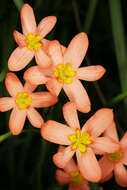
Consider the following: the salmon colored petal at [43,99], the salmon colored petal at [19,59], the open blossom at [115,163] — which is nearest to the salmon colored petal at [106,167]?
the open blossom at [115,163]

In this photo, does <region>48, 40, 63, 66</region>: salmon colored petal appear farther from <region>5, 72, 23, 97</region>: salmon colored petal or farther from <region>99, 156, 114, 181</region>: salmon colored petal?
<region>99, 156, 114, 181</region>: salmon colored petal

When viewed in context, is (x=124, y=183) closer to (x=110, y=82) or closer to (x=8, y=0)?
(x=110, y=82)

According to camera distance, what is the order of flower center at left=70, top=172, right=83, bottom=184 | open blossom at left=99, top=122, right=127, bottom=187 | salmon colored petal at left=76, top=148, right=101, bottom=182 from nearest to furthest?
salmon colored petal at left=76, top=148, right=101, bottom=182 < open blossom at left=99, top=122, right=127, bottom=187 < flower center at left=70, top=172, right=83, bottom=184

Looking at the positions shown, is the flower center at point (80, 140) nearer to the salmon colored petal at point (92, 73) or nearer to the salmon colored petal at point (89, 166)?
the salmon colored petal at point (89, 166)

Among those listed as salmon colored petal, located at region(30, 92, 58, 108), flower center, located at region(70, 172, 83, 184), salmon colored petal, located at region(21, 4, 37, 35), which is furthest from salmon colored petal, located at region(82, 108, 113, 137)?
salmon colored petal, located at region(21, 4, 37, 35)

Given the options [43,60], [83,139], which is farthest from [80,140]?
[43,60]

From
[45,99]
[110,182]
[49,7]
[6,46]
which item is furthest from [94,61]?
[45,99]
